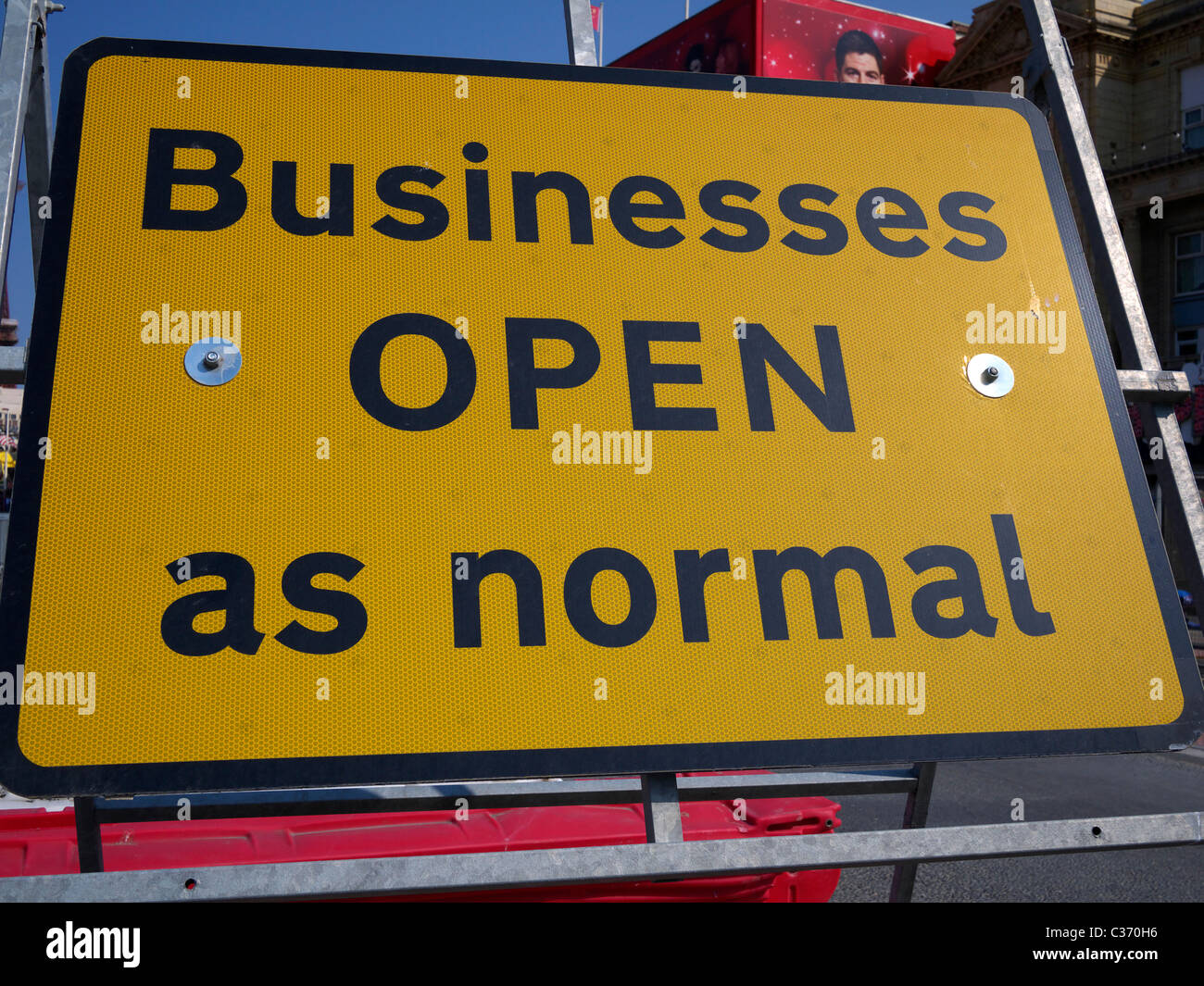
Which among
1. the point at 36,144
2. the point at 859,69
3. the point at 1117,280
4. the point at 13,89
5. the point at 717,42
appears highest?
the point at 717,42

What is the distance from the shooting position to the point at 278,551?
1490 millimetres

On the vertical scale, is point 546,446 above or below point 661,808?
above

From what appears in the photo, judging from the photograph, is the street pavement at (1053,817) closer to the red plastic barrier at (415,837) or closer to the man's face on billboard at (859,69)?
the red plastic barrier at (415,837)

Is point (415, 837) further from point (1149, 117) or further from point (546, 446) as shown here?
point (1149, 117)

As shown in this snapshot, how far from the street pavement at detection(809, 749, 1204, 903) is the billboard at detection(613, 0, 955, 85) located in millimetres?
3842

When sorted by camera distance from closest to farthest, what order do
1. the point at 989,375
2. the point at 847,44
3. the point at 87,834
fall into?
the point at 87,834 → the point at 989,375 → the point at 847,44

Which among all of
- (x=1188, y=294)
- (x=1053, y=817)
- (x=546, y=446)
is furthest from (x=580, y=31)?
(x=1188, y=294)

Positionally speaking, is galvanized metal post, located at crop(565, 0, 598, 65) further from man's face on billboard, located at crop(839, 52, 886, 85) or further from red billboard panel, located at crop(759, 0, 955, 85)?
man's face on billboard, located at crop(839, 52, 886, 85)

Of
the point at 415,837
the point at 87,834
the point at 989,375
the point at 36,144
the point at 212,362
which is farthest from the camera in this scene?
the point at 415,837

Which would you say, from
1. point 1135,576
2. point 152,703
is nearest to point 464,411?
point 152,703

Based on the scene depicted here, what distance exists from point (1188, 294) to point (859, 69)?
59.0 feet

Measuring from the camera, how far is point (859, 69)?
19.6ft

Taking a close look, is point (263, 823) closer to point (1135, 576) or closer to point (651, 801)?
point (651, 801)

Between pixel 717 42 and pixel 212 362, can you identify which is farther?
pixel 717 42
